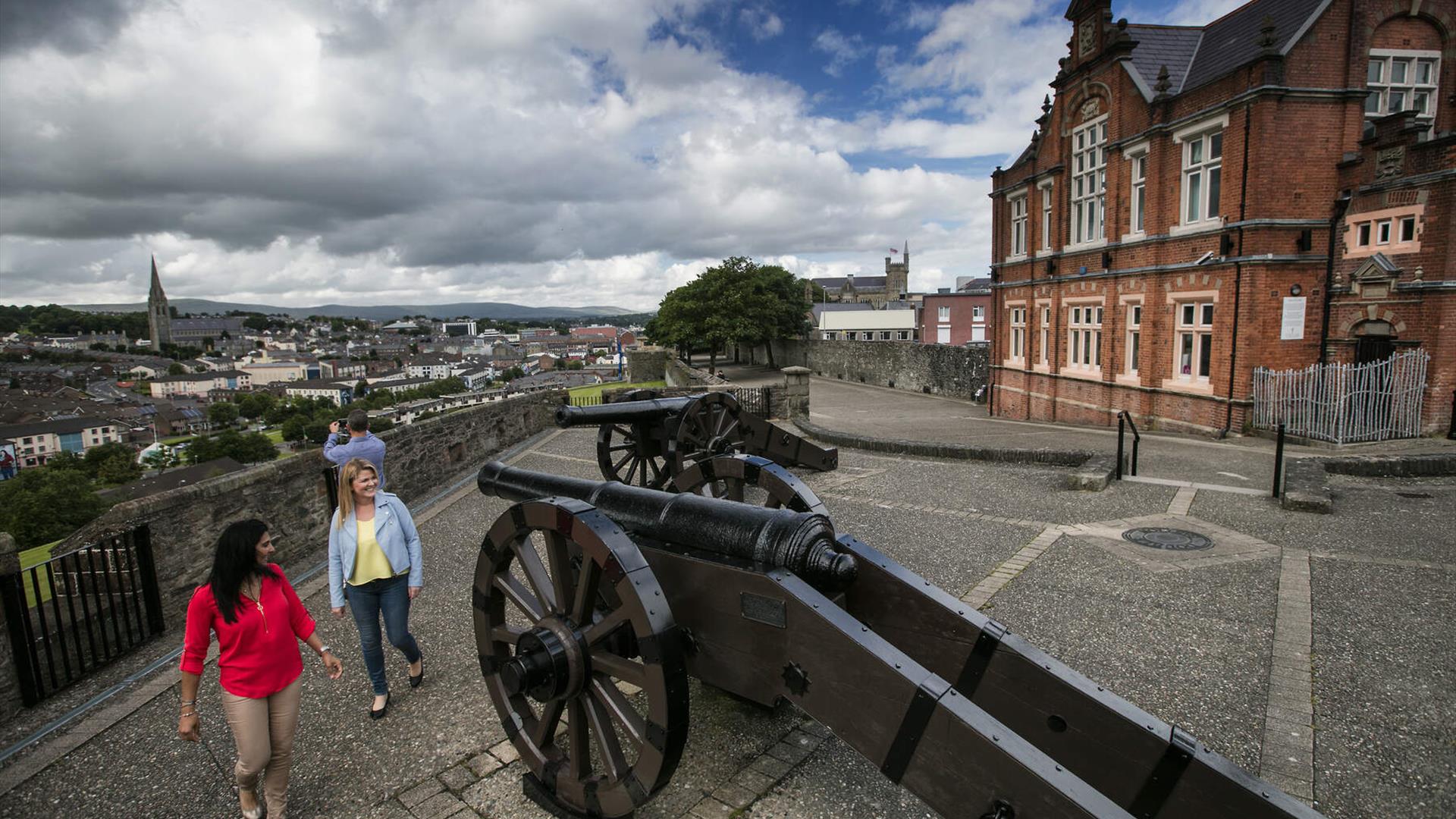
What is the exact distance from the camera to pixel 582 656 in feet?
9.59

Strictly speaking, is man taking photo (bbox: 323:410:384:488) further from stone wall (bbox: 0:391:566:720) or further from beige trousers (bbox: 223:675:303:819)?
beige trousers (bbox: 223:675:303:819)

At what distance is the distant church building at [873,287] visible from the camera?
107 m

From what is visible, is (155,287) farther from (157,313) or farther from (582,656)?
(582,656)

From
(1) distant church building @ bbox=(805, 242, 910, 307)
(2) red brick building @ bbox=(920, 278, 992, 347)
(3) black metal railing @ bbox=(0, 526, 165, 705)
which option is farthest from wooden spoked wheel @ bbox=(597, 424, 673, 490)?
(1) distant church building @ bbox=(805, 242, 910, 307)

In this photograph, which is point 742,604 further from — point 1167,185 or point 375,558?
point 1167,185

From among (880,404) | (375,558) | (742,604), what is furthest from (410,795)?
(880,404)

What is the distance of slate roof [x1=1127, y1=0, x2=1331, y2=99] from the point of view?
1230cm

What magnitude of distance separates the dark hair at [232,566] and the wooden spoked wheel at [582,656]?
0.91 m

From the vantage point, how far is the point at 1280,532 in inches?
259

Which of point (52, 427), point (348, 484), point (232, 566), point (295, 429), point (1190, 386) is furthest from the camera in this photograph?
point (295, 429)

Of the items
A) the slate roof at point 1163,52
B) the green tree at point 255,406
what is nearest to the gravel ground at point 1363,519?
the slate roof at point 1163,52

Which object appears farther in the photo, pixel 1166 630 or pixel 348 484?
pixel 1166 630

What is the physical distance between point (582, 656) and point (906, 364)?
92.3 ft

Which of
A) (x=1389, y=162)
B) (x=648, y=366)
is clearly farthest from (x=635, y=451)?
(x=648, y=366)
